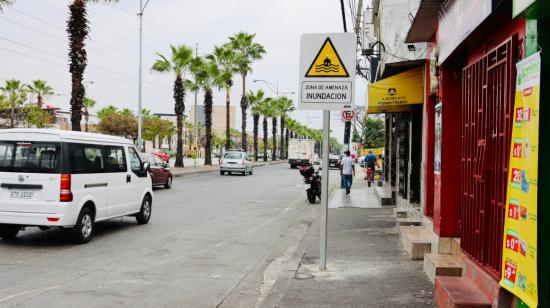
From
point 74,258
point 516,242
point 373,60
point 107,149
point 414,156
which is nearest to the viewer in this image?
point 516,242

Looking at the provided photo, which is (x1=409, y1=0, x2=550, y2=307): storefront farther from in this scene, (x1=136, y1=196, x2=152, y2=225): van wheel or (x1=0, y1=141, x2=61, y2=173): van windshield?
(x1=136, y1=196, x2=152, y2=225): van wheel

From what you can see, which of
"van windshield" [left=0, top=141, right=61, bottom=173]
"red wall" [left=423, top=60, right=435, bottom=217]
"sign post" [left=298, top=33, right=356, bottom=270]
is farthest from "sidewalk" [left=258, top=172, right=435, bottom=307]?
"van windshield" [left=0, top=141, right=61, bottom=173]

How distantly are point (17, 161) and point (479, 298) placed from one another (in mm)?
7830

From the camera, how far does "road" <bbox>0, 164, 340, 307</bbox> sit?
259 inches

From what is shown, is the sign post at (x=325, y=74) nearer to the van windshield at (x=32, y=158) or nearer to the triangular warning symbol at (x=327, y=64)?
the triangular warning symbol at (x=327, y=64)

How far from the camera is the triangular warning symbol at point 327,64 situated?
7.55m

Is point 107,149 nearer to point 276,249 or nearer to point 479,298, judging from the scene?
point 276,249

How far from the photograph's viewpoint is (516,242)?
158 inches

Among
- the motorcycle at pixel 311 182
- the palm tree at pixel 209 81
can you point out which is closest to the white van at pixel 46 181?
the motorcycle at pixel 311 182

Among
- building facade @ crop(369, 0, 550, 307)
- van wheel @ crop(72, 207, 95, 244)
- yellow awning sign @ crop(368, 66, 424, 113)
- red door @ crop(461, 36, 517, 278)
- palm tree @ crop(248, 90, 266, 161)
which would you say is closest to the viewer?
building facade @ crop(369, 0, 550, 307)

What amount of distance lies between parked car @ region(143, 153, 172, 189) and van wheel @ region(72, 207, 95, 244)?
1204cm

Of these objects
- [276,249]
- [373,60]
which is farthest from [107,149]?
[373,60]

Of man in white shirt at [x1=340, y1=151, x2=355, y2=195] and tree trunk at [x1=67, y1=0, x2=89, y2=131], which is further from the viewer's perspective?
tree trunk at [x1=67, y1=0, x2=89, y2=131]

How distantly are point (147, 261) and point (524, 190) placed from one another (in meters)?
6.30
